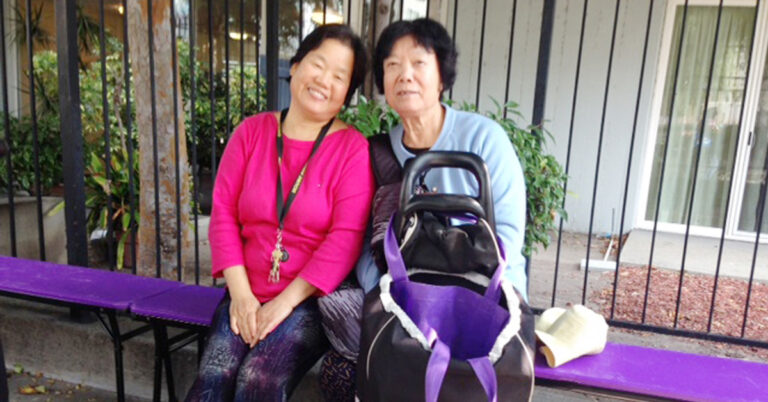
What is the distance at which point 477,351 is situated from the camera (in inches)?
63.6

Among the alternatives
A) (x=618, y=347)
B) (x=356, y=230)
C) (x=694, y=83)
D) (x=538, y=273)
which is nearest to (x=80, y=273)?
(x=356, y=230)

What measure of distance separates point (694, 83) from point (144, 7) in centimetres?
590

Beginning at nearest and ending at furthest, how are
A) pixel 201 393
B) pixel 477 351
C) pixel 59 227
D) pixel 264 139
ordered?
pixel 477 351
pixel 201 393
pixel 264 139
pixel 59 227

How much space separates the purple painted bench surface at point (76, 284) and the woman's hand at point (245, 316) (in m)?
0.66

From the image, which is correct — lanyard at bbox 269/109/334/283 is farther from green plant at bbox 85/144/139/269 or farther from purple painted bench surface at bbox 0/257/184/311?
green plant at bbox 85/144/139/269

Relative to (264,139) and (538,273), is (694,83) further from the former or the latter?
(264,139)

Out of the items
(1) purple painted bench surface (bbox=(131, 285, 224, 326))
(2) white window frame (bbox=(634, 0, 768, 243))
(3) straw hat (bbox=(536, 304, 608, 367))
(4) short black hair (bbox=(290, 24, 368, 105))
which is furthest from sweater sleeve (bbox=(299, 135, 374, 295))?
(2) white window frame (bbox=(634, 0, 768, 243))

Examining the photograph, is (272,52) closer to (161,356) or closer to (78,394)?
(161,356)

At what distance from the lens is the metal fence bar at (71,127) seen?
2988 millimetres

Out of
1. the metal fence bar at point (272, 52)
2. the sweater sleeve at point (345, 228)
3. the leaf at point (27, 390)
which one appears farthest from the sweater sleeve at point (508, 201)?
the leaf at point (27, 390)

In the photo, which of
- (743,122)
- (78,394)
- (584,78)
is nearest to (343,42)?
(78,394)

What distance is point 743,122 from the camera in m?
6.36

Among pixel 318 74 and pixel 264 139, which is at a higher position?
pixel 318 74

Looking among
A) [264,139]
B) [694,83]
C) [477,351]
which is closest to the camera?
[477,351]
